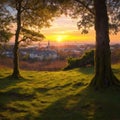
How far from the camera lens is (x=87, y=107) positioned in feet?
81.8

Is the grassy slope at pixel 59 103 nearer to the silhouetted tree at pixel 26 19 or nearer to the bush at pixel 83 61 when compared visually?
the silhouetted tree at pixel 26 19

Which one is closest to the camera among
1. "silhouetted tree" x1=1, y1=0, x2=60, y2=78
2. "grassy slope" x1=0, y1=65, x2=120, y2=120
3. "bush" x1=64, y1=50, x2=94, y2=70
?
"grassy slope" x1=0, y1=65, x2=120, y2=120

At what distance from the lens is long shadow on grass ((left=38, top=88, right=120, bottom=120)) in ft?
74.1

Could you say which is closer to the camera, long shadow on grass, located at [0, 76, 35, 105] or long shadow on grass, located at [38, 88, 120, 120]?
long shadow on grass, located at [38, 88, 120, 120]

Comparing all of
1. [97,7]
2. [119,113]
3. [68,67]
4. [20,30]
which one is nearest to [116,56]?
[68,67]

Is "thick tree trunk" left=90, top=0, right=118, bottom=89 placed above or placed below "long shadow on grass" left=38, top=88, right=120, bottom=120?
above

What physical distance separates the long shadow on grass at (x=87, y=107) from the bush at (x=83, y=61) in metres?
28.1

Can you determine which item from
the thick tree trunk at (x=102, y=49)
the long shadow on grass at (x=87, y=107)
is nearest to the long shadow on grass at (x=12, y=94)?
the long shadow on grass at (x=87, y=107)

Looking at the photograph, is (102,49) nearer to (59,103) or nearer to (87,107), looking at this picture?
(59,103)

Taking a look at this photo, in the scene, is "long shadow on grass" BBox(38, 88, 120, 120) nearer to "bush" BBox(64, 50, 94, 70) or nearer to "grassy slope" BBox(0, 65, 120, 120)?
"grassy slope" BBox(0, 65, 120, 120)

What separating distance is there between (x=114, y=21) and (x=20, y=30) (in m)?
12.8

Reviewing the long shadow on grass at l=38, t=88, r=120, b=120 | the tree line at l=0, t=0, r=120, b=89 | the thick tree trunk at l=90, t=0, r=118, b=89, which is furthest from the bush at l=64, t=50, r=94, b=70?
the long shadow on grass at l=38, t=88, r=120, b=120

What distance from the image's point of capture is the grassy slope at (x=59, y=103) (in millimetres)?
22812

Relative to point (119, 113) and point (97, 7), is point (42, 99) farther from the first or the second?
point (97, 7)
